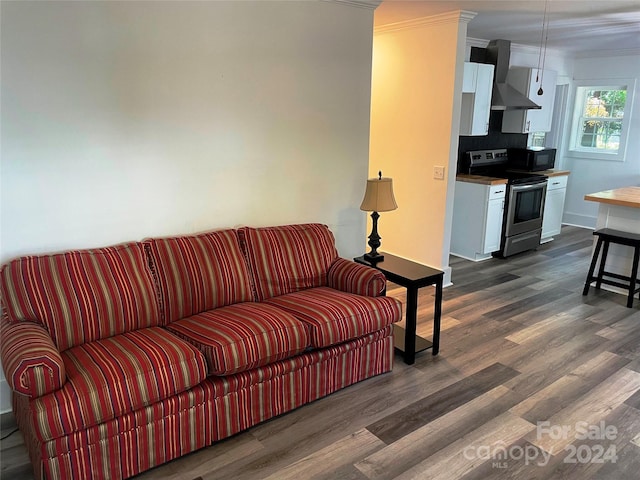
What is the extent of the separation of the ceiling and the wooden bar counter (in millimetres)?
1583

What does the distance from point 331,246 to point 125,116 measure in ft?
5.15

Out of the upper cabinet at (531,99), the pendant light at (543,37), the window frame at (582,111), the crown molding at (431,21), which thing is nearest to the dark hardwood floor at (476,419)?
the pendant light at (543,37)

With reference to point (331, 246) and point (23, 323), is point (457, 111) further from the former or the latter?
point (23, 323)

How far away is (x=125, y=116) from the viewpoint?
9.30 feet

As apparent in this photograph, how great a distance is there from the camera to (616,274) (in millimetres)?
4797

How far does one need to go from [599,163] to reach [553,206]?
1358 millimetres

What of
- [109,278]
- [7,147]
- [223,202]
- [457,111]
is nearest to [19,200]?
[7,147]

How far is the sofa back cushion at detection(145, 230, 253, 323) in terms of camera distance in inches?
111

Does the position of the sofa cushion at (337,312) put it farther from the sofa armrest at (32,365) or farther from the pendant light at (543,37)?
the pendant light at (543,37)

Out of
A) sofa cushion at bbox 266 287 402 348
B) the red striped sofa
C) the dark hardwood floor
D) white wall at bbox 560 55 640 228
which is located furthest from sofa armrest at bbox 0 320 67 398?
white wall at bbox 560 55 640 228

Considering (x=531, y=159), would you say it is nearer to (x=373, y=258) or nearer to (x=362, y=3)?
(x=362, y=3)

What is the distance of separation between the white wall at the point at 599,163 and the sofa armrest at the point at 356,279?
539 cm

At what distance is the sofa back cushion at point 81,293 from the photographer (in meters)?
2.41

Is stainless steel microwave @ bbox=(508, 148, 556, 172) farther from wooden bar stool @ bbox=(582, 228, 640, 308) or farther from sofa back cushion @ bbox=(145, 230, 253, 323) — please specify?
sofa back cushion @ bbox=(145, 230, 253, 323)
